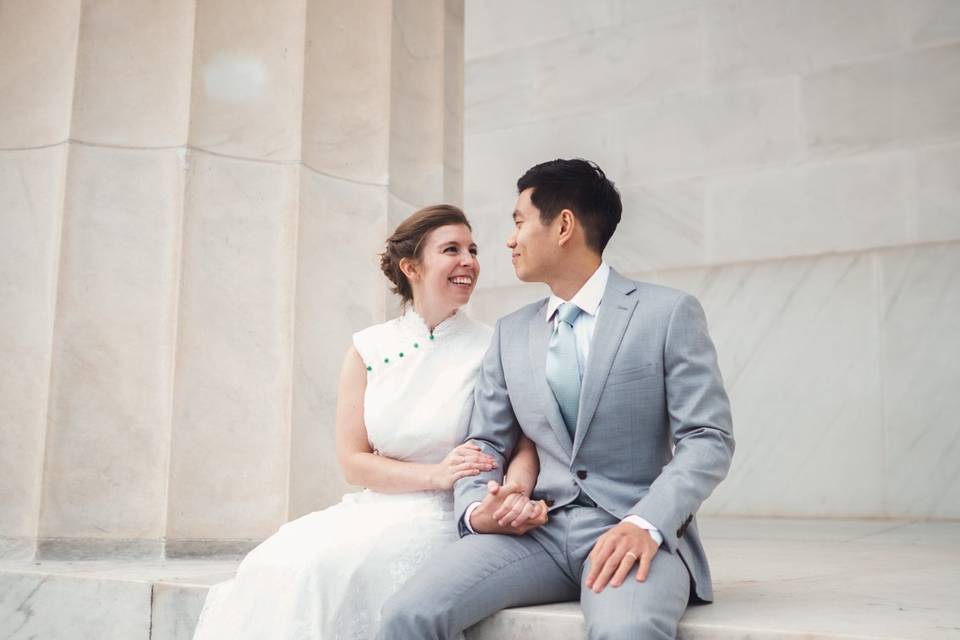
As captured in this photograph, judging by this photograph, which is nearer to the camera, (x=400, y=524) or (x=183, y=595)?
(x=400, y=524)

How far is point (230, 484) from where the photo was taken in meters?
4.36

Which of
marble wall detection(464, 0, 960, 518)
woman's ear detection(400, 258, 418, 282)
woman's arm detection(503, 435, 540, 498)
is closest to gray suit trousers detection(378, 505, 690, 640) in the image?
woman's arm detection(503, 435, 540, 498)

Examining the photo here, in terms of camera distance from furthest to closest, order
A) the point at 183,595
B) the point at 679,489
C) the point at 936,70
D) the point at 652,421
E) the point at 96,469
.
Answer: the point at 936,70 < the point at 96,469 < the point at 183,595 < the point at 652,421 < the point at 679,489

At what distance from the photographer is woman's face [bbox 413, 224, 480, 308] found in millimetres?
3600

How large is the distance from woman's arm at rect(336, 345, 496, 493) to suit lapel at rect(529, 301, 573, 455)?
272 millimetres

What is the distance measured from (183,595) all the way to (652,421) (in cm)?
178

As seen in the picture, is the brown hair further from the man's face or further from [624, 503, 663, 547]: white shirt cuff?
[624, 503, 663, 547]: white shirt cuff

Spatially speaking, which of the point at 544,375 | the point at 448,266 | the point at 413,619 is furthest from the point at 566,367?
the point at 413,619

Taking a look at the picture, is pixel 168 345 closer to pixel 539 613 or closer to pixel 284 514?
pixel 284 514

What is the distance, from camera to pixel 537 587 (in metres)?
2.87

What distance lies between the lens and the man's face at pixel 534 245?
3.13 m

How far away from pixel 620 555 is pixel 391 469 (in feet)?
3.49

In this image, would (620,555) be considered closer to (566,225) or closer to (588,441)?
(588,441)

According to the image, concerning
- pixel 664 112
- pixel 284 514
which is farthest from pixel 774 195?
pixel 284 514
